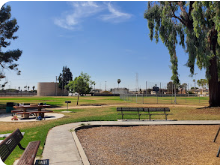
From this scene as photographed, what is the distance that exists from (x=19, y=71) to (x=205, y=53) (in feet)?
83.5

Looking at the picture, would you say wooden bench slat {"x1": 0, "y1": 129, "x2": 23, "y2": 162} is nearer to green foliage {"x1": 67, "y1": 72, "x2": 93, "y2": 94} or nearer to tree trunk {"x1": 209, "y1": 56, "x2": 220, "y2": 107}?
tree trunk {"x1": 209, "y1": 56, "x2": 220, "y2": 107}

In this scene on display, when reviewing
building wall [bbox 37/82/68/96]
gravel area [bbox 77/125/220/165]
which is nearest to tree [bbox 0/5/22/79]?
gravel area [bbox 77/125/220/165]

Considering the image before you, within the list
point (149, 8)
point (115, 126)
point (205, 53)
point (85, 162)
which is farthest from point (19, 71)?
point (85, 162)

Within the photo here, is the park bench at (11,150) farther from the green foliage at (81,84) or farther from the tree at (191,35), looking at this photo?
the green foliage at (81,84)

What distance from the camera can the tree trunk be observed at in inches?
758

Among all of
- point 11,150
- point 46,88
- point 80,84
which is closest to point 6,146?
point 11,150

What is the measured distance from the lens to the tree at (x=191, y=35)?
1806cm

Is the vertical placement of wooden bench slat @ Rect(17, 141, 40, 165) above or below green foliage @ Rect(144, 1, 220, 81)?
below

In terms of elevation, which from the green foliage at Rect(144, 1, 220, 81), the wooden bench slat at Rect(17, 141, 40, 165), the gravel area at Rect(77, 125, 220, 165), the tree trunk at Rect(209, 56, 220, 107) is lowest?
the gravel area at Rect(77, 125, 220, 165)

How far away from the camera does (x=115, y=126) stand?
11039 millimetres

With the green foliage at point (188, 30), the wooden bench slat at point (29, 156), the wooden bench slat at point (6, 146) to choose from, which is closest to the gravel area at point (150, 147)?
the wooden bench slat at point (29, 156)

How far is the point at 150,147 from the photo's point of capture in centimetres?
690

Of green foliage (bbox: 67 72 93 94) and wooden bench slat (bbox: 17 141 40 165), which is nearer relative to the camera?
wooden bench slat (bbox: 17 141 40 165)

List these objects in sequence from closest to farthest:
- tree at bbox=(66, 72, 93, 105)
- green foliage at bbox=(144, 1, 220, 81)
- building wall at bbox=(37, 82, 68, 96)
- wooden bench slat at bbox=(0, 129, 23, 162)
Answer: wooden bench slat at bbox=(0, 129, 23, 162) → green foliage at bbox=(144, 1, 220, 81) → tree at bbox=(66, 72, 93, 105) → building wall at bbox=(37, 82, 68, 96)
